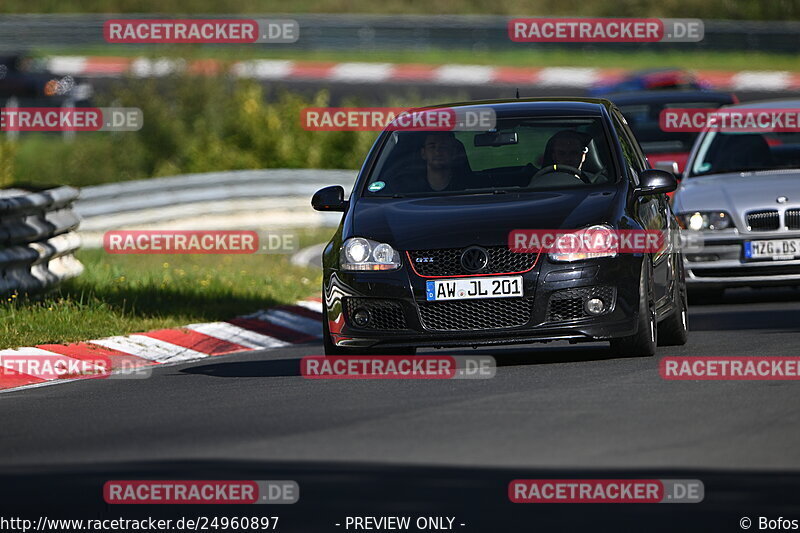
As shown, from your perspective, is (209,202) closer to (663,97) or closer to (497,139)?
(663,97)

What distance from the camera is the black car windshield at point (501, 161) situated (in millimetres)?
10336

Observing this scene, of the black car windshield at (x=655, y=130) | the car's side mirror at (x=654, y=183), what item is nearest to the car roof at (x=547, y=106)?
the car's side mirror at (x=654, y=183)

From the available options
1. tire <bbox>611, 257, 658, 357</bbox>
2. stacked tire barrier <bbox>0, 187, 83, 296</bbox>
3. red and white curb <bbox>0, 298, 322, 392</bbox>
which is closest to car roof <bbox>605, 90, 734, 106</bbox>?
red and white curb <bbox>0, 298, 322, 392</bbox>

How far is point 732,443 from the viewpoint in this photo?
672cm

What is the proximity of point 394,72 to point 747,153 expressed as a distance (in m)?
25.5

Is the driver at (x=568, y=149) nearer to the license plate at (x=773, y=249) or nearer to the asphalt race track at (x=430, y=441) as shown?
the asphalt race track at (x=430, y=441)

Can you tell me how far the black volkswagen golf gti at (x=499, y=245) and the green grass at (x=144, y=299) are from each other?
8.88 ft

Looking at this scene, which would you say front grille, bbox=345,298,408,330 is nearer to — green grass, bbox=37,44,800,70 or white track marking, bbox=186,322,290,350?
white track marking, bbox=186,322,290,350

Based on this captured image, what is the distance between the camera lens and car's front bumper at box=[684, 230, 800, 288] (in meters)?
13.3

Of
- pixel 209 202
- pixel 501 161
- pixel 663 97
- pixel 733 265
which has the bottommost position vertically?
pixel 733 265

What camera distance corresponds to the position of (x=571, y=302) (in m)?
9.38

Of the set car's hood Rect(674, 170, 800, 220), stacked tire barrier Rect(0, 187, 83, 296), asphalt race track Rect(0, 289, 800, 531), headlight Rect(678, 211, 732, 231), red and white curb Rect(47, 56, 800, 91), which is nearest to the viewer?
asphalt race track Rect(0, 289, 800, 531)

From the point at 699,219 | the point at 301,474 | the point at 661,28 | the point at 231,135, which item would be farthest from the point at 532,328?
the point at 661,28

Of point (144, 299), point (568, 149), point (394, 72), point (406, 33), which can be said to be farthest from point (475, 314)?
point (406, 33)
